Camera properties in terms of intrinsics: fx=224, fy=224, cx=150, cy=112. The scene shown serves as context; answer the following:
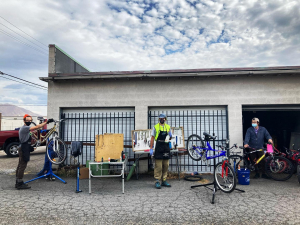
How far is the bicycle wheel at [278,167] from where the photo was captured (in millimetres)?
6934

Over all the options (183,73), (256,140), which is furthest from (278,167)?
(183,73)

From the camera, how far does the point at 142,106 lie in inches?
325

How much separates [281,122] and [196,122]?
5.98 m

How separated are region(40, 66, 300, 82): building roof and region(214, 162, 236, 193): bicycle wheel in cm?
347

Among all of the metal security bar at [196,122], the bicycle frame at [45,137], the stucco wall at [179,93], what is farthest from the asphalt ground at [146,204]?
the stucco wall at [179,93]

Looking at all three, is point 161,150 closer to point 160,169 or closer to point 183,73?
point 160,169

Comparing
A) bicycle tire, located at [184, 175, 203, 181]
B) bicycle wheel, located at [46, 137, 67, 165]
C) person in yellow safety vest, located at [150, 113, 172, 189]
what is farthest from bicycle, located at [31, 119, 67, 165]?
bicycle tire, located at [184, 175, 203, 181]

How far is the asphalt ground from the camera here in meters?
4.23

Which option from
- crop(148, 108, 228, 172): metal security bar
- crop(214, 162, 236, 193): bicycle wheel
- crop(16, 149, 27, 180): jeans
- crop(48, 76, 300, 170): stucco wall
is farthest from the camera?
crop(148, 108, 228, 172): metal security bar

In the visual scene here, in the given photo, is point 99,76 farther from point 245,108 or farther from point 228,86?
point 245,108

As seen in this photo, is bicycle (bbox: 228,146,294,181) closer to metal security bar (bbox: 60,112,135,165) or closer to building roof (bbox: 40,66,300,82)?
building roof (bbox: 40,66,300,82)

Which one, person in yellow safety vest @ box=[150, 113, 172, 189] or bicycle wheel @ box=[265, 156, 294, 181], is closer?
person in yellow safety vest @ box=[150, 113, 172, 189]

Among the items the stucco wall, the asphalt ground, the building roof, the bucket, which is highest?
the building roof

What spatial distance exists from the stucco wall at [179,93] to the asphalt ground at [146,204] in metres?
2.64
